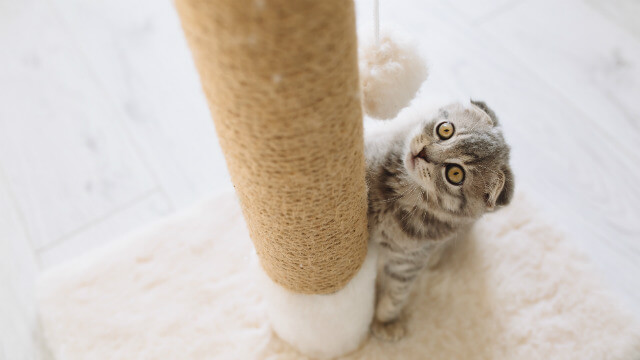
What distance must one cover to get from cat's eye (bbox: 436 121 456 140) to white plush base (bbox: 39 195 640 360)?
43 centimetres

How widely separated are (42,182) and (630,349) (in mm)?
1503

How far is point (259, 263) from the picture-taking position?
2.78 ft

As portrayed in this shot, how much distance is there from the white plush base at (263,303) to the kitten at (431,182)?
0.20 metres

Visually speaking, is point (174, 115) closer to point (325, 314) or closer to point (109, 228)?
point (109, 228)

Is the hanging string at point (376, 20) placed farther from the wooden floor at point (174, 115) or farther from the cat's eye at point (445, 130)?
the wooden floor at point (174, 115)

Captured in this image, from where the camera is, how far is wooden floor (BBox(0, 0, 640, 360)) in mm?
1186

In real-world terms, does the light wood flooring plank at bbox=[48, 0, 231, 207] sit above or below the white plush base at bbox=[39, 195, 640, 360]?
above

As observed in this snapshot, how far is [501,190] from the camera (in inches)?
27.6

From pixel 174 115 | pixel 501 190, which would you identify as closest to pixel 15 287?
pixel 174 115

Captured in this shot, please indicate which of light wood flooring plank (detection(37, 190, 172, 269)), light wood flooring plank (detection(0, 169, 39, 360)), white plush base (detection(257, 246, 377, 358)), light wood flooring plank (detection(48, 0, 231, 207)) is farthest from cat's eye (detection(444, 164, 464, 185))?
light wood flooring plank (detection(0, 169, 39, 360))

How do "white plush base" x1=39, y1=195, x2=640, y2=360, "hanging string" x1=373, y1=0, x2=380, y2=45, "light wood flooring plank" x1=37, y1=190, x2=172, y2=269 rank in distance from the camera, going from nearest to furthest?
"hanging string" x1=373, y1=0, x2=380, y2=45 < "white plush base" x1=39, y1=195, x2=640, y2=360 < "light wood flooring plank" x1=37, y1=190, x2=172, y2=269

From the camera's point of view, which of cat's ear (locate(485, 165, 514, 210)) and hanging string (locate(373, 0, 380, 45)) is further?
cat's ear (locate(485, 165, 514, 210))

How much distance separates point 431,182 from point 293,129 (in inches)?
11.6

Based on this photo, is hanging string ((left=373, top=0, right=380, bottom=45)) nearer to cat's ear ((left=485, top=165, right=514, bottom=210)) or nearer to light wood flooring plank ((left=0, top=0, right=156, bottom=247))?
cat's ear ((left=485, top=165, right=514, bottom=210))
